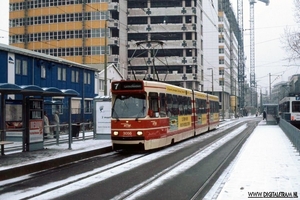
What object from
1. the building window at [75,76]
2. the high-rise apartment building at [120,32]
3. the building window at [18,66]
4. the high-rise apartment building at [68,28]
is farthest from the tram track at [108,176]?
the high-rise apartment building at [68,28]

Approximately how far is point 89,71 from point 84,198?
36692 mm

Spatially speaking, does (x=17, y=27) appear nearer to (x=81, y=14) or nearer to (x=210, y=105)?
(x=81, y=14)

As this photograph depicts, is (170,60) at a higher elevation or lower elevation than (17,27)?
lower

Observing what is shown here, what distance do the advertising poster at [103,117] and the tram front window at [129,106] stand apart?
4861 millimetres

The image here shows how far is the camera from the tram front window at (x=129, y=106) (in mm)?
18016

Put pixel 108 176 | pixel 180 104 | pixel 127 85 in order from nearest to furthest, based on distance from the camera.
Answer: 1. pixel 108 176
2. pixel 127 85
3. pixel 180 104

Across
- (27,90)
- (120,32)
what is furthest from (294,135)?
(120,32)

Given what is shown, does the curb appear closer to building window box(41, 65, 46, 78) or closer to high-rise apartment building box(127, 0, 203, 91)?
building window box(41, 65, 46, 78)

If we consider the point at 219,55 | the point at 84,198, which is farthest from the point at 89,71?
the point at 219,55

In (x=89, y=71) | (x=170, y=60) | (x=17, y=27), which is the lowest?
(x=89, y=71)

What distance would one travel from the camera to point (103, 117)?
23.3 m

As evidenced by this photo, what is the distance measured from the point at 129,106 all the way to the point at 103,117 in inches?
211

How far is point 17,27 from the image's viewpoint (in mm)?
76375

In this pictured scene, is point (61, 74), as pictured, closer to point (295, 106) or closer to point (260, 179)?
point (295, 106)
